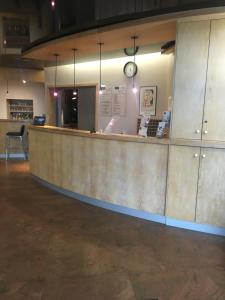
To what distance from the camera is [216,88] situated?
2854 millimetres

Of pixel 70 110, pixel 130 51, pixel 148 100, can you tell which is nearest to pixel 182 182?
pixel 148 100

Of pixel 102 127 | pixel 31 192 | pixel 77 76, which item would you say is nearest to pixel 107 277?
pixel 31 192

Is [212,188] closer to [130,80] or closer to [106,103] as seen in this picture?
[130,80]

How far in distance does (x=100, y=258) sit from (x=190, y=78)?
220cm

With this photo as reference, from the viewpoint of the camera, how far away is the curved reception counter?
3.01 m

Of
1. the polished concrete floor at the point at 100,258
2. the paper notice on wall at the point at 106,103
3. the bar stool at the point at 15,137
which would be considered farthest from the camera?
the bar stool at the point at 15,137

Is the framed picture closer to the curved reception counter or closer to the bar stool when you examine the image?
the curved reception counter

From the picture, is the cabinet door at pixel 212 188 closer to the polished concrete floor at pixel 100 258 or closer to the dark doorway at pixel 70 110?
the polished concrete floor at pixel 100 258

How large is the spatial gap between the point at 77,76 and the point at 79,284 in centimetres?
522

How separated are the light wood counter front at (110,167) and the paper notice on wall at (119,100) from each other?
5.84 ft

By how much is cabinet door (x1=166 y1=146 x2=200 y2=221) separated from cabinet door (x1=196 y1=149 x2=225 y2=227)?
0.24 ft

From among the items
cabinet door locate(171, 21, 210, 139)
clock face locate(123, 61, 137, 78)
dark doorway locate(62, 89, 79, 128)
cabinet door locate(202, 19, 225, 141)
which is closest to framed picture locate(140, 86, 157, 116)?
clock face locate(123, 61, 137, 78)

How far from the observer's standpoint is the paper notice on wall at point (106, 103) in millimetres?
5828

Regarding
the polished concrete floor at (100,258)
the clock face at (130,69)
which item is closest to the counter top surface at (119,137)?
the polished concrete floor at (100,258)
